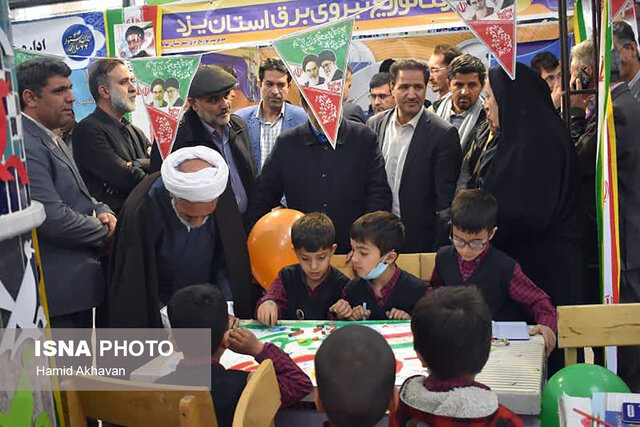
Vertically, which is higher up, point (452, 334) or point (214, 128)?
point (214, 128)

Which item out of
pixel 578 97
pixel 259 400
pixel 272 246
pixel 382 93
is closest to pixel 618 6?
pixel 578 97

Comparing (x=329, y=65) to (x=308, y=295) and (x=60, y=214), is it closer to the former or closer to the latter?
(x=308, y=295)

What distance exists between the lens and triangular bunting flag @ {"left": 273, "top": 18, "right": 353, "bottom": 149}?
4.16 meters

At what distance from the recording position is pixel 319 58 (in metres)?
4.19

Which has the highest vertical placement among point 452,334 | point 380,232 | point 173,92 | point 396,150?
point 173,92

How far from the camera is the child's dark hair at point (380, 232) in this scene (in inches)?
119

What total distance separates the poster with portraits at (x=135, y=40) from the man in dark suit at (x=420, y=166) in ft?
17.8

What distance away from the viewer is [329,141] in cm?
401

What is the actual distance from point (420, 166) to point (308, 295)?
1.34 meters

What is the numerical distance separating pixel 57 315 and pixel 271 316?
3.33 ft

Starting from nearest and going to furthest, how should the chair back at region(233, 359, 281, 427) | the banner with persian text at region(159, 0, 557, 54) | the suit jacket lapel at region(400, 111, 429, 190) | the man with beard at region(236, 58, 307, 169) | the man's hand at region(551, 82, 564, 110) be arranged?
the chair back at region(233, 359, 281, 427) < the suit jacket lapel at region(400, 111, 429, 190) < the man's hand at region(551, 82, 564, 110) < the man with beard at region(236, 58, 307, 169) < the banner with persian text at region(159, 0, 557, 54)

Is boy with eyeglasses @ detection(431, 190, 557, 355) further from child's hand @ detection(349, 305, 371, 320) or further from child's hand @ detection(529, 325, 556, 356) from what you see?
child's hand @ detection(349, 305, 371, 320)

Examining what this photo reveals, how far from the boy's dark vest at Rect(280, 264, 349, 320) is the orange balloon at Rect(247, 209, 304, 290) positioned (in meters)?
0.25

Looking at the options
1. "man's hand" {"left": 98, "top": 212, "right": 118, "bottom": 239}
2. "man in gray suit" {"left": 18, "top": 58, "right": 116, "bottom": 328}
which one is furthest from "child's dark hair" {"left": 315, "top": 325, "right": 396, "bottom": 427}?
"man's hand" {"left": 98, "top": 212, "right": 118, "bottom": 239}
